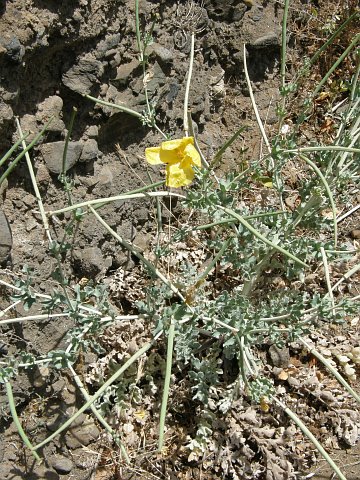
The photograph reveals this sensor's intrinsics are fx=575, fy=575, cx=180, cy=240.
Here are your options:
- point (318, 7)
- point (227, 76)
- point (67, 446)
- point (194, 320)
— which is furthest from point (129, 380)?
point (318, 7)

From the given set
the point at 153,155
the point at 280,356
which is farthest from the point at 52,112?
the point at 280,356

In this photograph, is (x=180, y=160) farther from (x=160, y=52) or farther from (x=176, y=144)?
(x=160, y=52)

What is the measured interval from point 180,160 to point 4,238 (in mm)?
746

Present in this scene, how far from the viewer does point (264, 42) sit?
3.13 meters

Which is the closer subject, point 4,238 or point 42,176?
point 4,238

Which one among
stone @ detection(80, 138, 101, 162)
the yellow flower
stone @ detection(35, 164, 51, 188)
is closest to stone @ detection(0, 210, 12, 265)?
stone @ detection(35, 164, 51, 188)

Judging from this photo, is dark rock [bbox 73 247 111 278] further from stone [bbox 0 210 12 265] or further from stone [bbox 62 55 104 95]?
stone [bbox 62 55 104 95]

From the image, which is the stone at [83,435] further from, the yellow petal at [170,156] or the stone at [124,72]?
the stone at [124,72]

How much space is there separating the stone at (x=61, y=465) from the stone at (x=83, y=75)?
→ 1.50 m

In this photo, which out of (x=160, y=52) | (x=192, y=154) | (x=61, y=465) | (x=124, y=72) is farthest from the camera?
(x=160, y=52)

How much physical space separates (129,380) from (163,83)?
139cm

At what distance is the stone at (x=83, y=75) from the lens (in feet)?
7.79

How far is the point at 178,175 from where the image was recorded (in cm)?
196

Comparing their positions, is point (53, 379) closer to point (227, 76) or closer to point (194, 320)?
point (194, 320)
